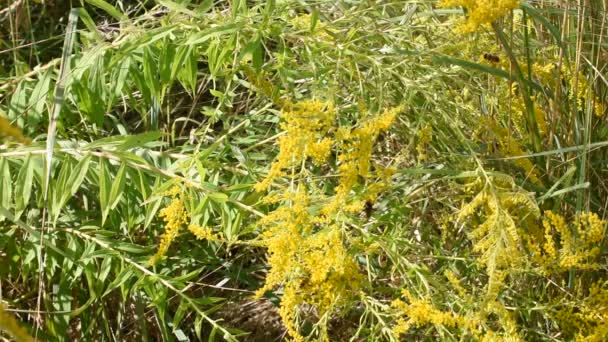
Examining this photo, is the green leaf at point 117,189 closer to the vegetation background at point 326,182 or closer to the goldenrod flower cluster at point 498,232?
the vegetation background at point 326,182

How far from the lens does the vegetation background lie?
1608 millimetres

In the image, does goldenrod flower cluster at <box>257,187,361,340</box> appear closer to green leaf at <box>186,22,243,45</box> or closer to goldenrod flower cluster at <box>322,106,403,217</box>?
goldenrod flower cluster at <box>322,106,403,217</box>

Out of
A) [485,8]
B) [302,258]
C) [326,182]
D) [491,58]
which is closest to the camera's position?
[485,8]

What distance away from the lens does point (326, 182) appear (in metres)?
2.04

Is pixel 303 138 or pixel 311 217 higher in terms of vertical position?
pixel 303 138

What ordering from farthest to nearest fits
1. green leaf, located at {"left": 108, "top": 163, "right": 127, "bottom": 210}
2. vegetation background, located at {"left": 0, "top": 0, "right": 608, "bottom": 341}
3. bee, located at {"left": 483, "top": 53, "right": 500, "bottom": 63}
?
bee, located at {"left": 483, "top": 53, "right": 500, "bottom": 63} < green leaf, located at {"left": 108, "top": 163, "right": 127, "bottom": 210} < vegetation background, located at {"left": 0, "top": 0, "right": 608, "bottom": 341}

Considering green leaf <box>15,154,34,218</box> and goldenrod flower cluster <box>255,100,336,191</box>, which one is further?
green leaf <box>15,154,34,218</box>

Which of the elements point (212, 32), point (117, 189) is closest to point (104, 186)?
point (117, 189)

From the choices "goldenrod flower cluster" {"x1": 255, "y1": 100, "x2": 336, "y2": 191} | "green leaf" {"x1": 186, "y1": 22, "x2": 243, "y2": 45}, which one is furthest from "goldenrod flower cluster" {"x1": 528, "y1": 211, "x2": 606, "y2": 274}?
"green leaf" {"x1": 186, "y1": 22, "x2": 243, "y2": 45}

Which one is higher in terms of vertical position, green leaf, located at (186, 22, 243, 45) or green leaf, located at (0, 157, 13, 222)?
green leaf, located at (186, 22, 243, 45)

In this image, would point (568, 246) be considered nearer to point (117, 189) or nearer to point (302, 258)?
point (302, 258)

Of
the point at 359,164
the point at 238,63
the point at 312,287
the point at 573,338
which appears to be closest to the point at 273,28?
the point at 238,63

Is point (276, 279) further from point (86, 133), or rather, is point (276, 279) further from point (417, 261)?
point (86, 133)

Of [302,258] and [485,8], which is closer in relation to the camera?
[485,8]
